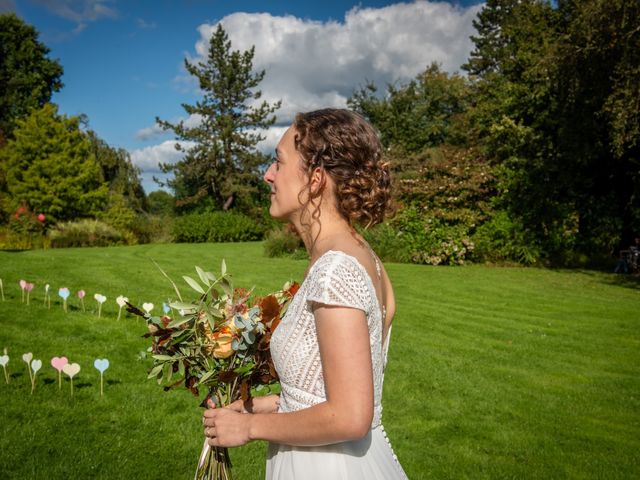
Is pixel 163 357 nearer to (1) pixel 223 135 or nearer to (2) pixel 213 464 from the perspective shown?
(2) pixel 213 464

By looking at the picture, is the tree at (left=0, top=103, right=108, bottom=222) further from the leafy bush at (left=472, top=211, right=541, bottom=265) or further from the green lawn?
the leafy bush at (left=472, top=211, right=541, bottom=265)

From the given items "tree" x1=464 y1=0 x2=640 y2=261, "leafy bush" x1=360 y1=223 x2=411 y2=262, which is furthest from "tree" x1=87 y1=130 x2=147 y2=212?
"tree" x1=464 y1=0 x2=640 y2=261

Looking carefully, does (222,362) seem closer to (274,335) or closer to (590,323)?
(274,335)

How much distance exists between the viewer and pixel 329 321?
1.29 metres

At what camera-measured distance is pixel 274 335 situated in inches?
61.6

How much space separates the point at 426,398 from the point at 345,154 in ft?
14.2

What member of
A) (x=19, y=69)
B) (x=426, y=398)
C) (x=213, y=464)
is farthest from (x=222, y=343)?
(x=19, y=69)

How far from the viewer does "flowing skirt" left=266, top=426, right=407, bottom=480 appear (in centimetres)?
157

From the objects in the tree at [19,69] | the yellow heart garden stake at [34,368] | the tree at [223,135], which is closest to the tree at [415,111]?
the tree at [223,135]

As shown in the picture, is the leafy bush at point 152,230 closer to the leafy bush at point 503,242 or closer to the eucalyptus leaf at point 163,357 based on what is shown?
the leafy bush at point 503,242

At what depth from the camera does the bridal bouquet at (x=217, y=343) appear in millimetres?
1728

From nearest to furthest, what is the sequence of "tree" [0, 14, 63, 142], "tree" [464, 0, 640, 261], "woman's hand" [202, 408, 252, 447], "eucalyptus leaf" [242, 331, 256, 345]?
"woman's hand" [202, 408, 252, 447], "eucalyptus leaf" [242, 331, 256, 345], "tree" [464, 0, 640, 261], "tree" [0, 14, 63, 142]

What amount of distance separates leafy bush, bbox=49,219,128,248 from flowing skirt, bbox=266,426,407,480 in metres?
22.8

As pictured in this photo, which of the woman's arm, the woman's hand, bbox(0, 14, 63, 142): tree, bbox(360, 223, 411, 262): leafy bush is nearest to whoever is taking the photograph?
the woman's arm
